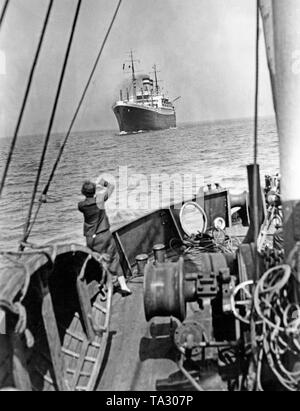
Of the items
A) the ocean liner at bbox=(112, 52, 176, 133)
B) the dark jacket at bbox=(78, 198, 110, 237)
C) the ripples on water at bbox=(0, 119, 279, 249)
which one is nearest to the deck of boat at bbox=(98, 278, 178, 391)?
the dark jacket at bbox=(78, 198, 110, 237)

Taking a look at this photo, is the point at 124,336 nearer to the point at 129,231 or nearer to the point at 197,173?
the point at 129,231

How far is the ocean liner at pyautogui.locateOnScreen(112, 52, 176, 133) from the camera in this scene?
61.2 meters

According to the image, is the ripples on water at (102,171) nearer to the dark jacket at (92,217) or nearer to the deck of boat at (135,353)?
the dark jacket at (92,217)

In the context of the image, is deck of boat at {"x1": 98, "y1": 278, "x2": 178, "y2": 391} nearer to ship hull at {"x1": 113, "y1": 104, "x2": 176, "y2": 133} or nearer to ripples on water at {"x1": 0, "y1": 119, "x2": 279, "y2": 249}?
ripples on water at {"x1": 0, "y1": 119, "x2": 279, "y2": 249}

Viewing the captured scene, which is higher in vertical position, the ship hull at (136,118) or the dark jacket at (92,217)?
the ship hull at (136,118)

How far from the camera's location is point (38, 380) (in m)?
3.21

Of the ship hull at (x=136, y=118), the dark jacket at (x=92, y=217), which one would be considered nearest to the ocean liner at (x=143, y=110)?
the ship hull at (x=136, y=118)

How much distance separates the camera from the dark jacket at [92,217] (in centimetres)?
484

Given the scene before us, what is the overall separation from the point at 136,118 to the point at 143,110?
158 centimetres

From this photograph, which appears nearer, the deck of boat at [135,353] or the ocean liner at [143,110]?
the deck of boat at [135,353]

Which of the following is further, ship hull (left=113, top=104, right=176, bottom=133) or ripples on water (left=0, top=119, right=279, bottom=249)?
ship hull (left=113, top=104, right=176, bottom=133)

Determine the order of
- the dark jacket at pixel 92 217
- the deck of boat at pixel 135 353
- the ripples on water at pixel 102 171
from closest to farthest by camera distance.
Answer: the deck of boat at pixel 135 353, the dark jacket at pixel 92 217, the ripples on water at pixel 102 171

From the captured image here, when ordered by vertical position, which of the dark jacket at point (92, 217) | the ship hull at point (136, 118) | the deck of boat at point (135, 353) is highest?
the ship hull at point (136, 118)

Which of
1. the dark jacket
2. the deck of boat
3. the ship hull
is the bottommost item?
the deck of boat
